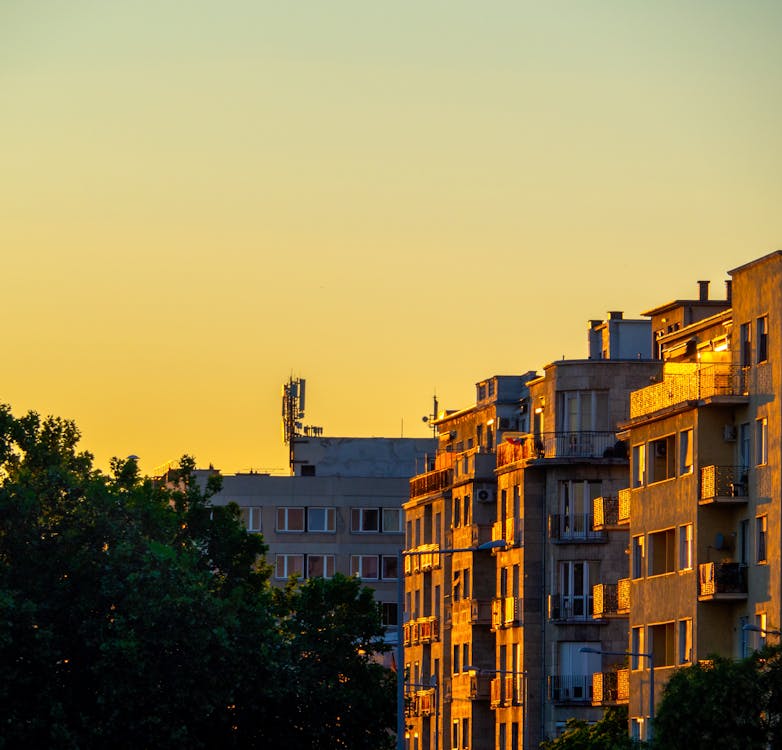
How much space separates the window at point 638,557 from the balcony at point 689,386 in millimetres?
3987

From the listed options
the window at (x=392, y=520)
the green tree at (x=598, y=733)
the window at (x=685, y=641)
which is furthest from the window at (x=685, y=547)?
the window at (x=392, y=520)

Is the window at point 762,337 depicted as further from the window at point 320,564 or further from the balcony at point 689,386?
the window at point 320,564

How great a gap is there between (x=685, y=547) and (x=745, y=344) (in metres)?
6.58

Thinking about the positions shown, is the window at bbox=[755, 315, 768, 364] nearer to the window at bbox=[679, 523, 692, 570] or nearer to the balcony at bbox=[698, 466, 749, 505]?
the balcony at bbox=[698, 466, 749, 505]

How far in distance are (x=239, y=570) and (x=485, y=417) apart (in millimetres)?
31546

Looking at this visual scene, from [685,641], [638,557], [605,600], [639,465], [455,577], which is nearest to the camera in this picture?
[685,641]

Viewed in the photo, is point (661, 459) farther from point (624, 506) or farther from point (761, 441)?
point (761, 441)

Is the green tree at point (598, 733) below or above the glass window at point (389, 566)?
below

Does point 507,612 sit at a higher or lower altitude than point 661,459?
lower

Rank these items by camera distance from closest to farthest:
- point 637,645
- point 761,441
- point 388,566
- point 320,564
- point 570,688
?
1. point 761,441
2. point 637,645
3. point 570,688
4. point 320,564
5. point 388,566

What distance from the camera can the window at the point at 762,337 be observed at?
77375 millimetres

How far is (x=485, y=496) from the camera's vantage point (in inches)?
4513

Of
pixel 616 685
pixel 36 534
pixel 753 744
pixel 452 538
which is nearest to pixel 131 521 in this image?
pixel 36 534

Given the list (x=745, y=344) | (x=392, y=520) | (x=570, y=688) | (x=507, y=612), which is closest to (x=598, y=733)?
(x=570, y=688)
